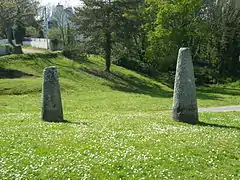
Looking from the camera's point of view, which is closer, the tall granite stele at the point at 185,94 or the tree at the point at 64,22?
the tall granite stele at the point at 185,94

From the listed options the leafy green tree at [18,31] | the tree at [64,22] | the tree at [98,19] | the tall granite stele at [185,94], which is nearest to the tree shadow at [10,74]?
the tree at [98,19]

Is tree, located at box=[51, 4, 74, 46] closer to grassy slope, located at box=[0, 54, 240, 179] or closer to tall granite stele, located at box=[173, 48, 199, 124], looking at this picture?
tall granite stele, located at box=[173, 48, 199, 124]

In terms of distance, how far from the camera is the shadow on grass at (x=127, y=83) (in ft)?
131

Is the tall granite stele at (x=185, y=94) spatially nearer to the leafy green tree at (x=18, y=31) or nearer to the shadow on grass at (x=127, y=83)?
the shadow on grass at (x=127, y=83)

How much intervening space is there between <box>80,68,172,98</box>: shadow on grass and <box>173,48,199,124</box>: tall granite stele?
2195 centimetres

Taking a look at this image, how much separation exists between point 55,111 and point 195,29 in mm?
35166

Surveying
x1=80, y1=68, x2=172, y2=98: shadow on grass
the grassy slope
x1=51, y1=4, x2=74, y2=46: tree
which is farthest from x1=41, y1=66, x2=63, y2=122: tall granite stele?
x1=51, y1=4, x2=74, y2=46: tree

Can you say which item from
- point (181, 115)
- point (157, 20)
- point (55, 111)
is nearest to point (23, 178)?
point (55, 111)

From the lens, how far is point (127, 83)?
42.9 metres

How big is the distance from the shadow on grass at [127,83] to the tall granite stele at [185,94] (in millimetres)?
21948

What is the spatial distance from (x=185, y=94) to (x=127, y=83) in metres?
26.4

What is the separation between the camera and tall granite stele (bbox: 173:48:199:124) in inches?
655

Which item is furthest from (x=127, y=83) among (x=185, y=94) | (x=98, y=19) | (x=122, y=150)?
(x=122, y=150)

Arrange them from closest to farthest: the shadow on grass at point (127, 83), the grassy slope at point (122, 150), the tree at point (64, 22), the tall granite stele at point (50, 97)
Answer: the grassy slope at point (122, 150)
the tall granite stele at point (50, 97)
the shadow on grass at point (127, 83)
the tree at point (64, 22)
